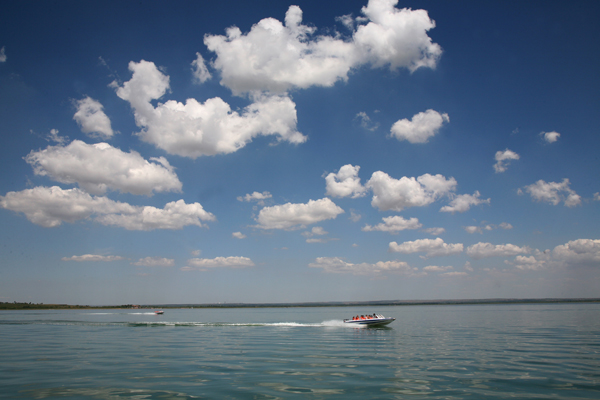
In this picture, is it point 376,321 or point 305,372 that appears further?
point 376,321

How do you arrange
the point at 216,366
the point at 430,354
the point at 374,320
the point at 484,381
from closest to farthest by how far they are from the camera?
the point at 484,381 < the point at 216,366 < the point at 430,354 < the point at 374,320

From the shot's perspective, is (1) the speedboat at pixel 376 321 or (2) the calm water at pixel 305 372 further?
(1) the speedboat at pixel 376 321

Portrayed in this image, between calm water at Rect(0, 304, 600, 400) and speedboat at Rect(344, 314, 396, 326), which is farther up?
calm water at Rect(0, 304, 600, 400)

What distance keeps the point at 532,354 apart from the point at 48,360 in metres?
41.2

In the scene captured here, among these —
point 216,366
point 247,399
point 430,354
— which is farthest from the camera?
point 430,354

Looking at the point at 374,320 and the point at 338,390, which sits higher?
the point at 338,390

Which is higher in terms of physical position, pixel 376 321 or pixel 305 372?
pixel 305 372

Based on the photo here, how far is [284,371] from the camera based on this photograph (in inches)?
990

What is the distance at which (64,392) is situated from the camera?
1984cm

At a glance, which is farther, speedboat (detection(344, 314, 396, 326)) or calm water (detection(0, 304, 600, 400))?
speedboat (detection(344, 314, 396, 326))

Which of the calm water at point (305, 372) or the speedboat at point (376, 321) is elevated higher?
the calm water at point (305, 372)

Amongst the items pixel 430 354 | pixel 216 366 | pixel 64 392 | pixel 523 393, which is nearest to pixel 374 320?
pixel 430 354

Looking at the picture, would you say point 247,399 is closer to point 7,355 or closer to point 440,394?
point 440,394

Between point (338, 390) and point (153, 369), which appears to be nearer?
point (338, 390)
